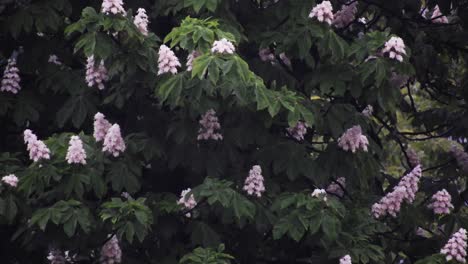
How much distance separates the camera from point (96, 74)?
736 cm

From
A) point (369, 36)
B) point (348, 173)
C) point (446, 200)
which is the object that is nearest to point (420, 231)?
point (446, 200)

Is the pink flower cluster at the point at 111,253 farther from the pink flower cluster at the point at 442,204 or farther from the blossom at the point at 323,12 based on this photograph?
the pink flower cluster at the point at 442,204

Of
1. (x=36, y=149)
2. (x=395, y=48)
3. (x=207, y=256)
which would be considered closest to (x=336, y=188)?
(x=395, y=48)

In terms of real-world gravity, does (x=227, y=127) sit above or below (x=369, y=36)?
below

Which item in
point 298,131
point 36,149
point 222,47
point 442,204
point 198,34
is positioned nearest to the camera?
point 222,47

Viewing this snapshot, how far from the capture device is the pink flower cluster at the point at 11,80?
7.80m

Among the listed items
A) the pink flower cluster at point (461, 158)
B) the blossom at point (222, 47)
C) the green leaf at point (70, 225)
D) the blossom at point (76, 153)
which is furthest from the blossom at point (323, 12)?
the pink flower cluster at point (461, 158)

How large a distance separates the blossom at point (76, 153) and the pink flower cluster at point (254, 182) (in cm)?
109

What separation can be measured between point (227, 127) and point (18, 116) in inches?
61.8

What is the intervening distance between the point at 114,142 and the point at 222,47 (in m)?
1.02

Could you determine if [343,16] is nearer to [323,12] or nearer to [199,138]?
[323,12]

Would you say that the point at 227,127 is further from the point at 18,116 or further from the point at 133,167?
the point at 18,116

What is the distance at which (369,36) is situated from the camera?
743 cm

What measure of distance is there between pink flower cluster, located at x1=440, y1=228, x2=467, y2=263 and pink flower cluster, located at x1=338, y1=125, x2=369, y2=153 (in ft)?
3.05
